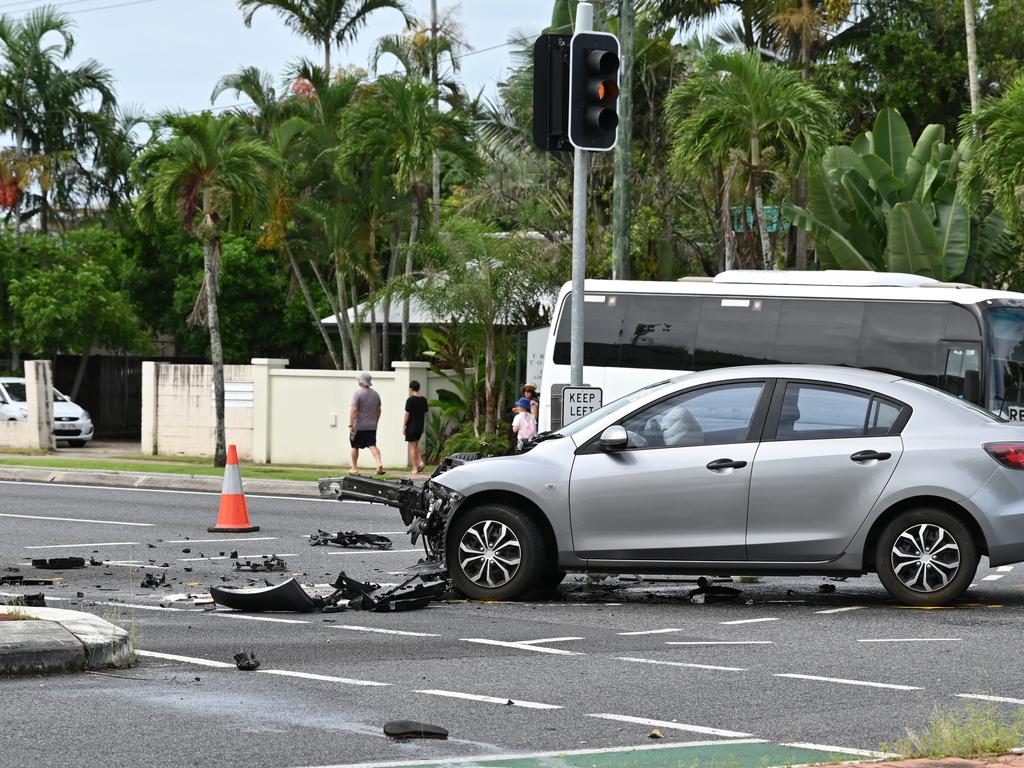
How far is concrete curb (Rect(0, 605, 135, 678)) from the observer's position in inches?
314

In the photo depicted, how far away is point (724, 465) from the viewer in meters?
10.9

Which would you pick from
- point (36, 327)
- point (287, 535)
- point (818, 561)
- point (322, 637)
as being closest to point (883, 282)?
point (287, 535)

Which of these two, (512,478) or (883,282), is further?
(883,282)

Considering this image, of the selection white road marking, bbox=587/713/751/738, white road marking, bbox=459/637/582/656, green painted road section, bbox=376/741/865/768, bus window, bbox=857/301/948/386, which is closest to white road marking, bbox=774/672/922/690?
white road marking, bbox=459/637/582/656

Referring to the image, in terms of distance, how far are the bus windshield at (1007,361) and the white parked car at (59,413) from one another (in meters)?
22.7

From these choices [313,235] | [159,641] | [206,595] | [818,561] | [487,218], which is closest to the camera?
[159,641]

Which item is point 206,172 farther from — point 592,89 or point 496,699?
point 496,699

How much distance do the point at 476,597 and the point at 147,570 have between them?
351 cm

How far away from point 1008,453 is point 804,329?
480 inches

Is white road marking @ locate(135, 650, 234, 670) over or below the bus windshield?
below

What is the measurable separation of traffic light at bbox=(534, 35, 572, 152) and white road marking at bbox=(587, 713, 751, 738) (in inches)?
321

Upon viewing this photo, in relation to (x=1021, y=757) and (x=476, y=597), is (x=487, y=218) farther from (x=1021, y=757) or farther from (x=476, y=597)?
(x=1021, y=757)

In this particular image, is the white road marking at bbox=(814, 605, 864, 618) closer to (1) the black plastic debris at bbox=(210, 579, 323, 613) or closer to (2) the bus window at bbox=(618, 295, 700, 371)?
(1) the black plastic debris at bbox=(210, 579, 323, 613)

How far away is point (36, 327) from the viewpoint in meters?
39.8
